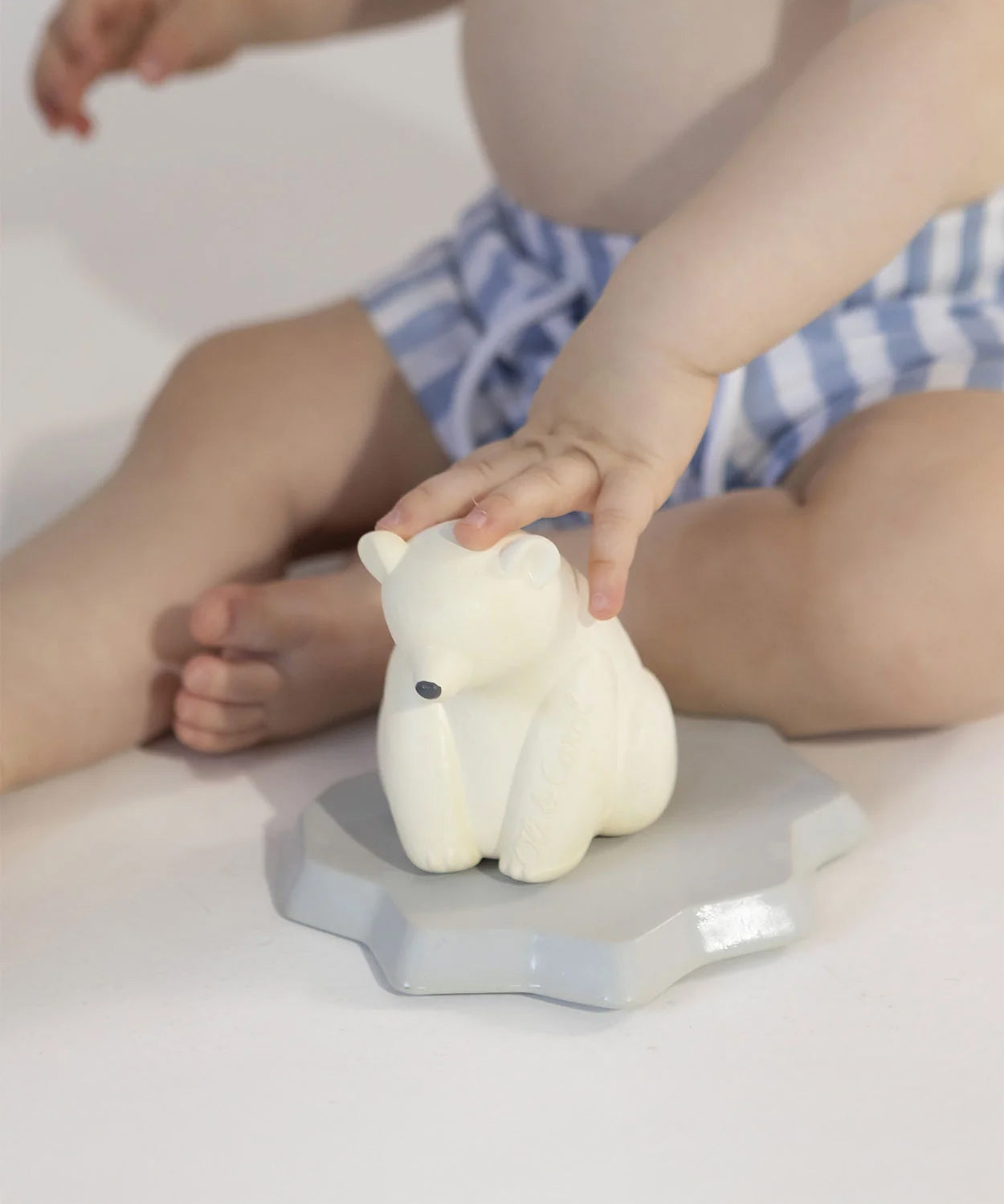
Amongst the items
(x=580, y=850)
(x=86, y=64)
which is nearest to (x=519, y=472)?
(x=580, y=850)

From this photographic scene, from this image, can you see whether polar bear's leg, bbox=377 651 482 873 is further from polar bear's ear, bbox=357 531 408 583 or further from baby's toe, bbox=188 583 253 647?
baby's toe, bbox=188 583 253 647

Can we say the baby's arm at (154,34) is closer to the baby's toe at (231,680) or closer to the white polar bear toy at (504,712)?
the baby's toe at (231,680)

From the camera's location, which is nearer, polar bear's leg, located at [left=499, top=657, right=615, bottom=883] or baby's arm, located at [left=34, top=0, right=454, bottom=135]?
polar bear's leg, located at [left=499, top=657, right=615, bottom=883]

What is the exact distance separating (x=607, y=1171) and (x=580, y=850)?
0.14 metres

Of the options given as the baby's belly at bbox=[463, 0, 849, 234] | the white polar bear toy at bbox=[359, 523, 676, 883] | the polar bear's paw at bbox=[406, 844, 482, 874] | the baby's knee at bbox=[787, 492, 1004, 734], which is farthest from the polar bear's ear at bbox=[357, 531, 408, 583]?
the baby's belly at bbox=[463, 0, 849, 234]

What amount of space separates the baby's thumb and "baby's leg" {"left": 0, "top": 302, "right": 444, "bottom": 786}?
207 millimetres

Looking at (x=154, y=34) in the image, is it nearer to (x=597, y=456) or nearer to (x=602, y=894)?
(x=597, y=456)

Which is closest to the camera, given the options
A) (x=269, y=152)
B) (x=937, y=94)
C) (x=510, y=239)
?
(x=937, y=94)

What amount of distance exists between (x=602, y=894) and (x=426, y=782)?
0.27 feet

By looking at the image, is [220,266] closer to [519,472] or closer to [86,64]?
[86,64]

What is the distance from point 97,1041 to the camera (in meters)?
0.56

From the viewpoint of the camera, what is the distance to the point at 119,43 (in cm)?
103

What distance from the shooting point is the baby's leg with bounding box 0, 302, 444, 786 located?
0.76m

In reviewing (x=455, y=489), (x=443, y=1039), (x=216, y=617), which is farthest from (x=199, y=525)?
(x=443, y=1039)
